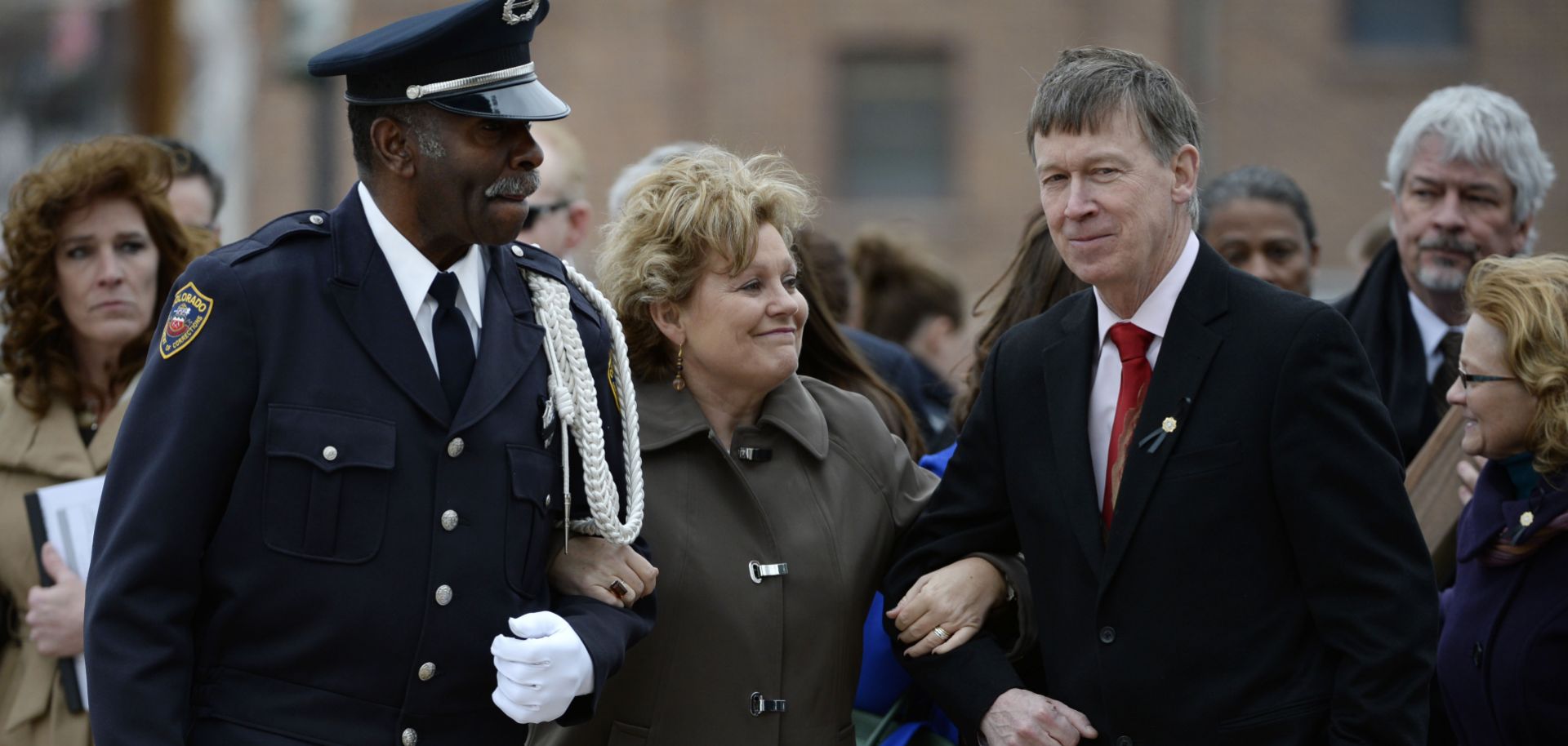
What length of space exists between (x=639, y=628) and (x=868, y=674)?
0.86 meters

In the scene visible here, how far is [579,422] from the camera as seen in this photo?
9.91 feet

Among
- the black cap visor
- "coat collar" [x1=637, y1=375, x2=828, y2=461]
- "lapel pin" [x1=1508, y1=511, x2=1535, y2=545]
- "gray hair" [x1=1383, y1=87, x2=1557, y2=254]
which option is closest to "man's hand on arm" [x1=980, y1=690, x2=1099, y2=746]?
"coat collar" [x1=637, y1=375, x2=828, y2=461]

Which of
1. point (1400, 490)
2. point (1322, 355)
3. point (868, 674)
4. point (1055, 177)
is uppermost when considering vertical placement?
point (1055, 177)

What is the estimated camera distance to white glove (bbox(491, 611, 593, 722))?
2748mm

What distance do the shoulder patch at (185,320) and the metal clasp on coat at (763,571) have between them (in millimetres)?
1210

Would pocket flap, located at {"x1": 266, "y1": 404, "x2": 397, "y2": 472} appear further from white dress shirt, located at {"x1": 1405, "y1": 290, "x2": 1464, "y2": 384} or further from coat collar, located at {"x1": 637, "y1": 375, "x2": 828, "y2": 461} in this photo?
white dress shirt, located at {"x1": 1405, "y1": 290, "x2": 1464, "y2": 384}

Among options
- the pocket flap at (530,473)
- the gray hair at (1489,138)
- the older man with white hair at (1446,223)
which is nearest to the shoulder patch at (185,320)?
the pocket flap at (530,473)

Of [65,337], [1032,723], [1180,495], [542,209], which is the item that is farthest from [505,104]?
[542,209]

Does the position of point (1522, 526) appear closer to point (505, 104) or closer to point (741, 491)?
point (741, 491)

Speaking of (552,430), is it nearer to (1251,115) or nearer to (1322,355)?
(1322,355)

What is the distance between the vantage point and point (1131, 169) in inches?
123

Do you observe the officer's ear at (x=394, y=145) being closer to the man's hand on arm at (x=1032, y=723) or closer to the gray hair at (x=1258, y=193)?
the man's hand on arm at (x=1032, y=723)

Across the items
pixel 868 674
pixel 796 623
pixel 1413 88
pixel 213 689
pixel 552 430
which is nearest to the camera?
pixel 213 689

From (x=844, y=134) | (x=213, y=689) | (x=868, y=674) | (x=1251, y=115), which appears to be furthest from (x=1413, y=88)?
(x=213, y=689)
